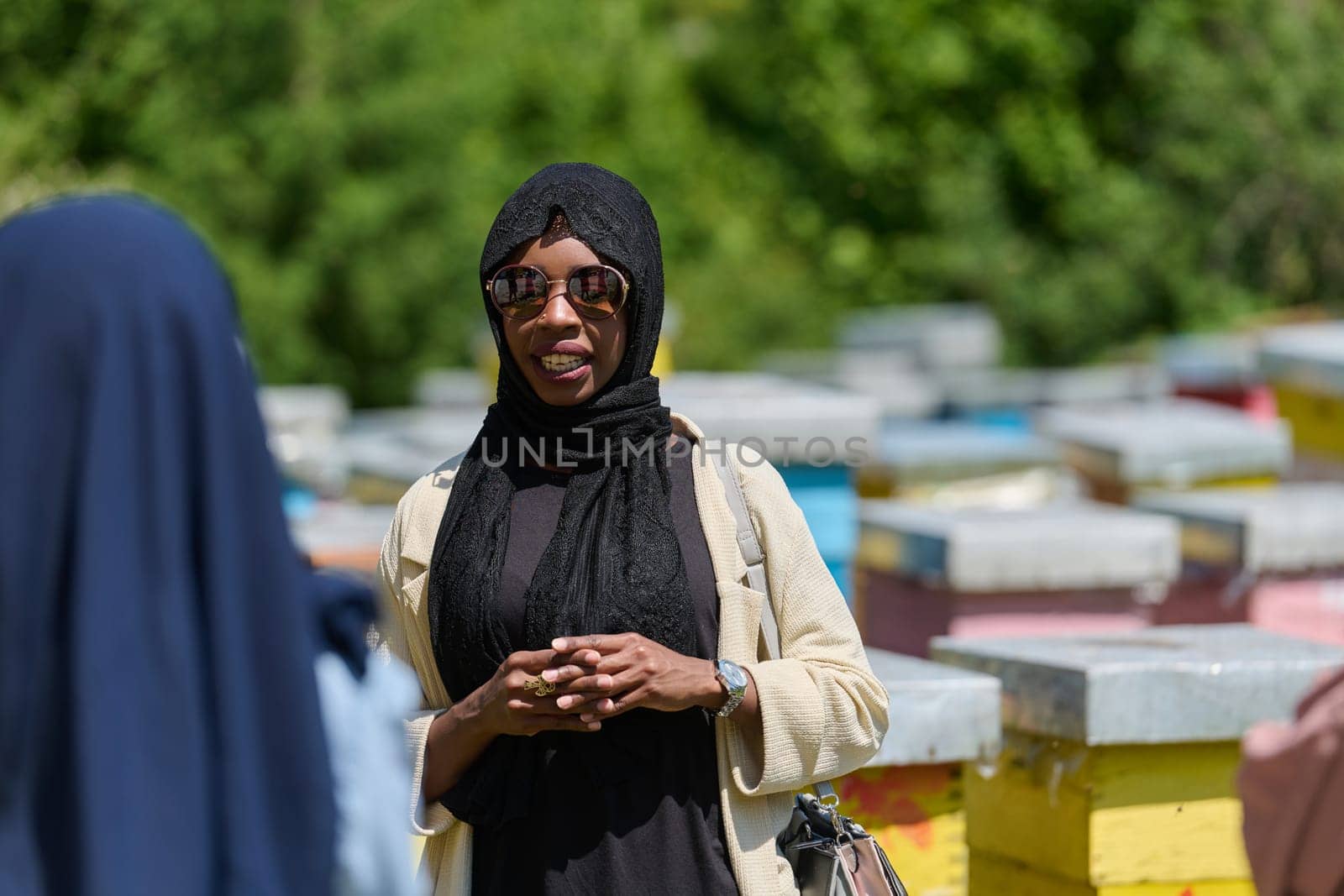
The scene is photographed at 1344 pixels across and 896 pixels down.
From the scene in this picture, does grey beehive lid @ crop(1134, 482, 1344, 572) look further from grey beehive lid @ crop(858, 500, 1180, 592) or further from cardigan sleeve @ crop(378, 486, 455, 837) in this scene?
cardigan sleeve @ crop(378, 486, 455, 837)

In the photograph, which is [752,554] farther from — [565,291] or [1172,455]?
[1172,455]

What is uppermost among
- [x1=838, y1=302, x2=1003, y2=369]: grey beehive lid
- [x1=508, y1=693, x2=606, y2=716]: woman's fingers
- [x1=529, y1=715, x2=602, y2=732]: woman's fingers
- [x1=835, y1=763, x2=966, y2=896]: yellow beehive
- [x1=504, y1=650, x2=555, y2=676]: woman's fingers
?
[x1=838, y1=302, x2=1003, y2=369]: grey beehive lid

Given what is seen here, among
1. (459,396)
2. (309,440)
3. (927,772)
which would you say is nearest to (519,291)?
(927,772)

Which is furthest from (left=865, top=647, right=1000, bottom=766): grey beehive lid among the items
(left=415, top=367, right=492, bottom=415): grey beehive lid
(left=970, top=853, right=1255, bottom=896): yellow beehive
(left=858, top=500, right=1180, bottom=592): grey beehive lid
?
(left=415, top=367, right=492, bottom=415): grey beehive lid

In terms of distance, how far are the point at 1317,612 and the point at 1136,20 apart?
20.7 metres

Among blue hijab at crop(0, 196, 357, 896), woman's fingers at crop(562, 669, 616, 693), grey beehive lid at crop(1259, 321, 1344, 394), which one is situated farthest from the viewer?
grey beehive lid at crop(1259, 321, 1344, 394)

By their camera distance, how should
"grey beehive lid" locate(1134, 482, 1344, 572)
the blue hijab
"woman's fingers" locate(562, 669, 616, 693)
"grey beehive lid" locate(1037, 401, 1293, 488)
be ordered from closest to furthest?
the blue hijab
"woman's fingers" locate(562, 669, 616, 693)
"grey beehive lid" locate(1134, 482, 1344, 572)
"grey beehive lid" locate(1037, 401, 1293, 488)

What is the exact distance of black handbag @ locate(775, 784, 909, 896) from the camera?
280 cm

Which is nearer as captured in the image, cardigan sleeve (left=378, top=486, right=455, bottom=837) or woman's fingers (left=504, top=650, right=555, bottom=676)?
woman's fingers (left=504, top=650, right=555, bottom=676)

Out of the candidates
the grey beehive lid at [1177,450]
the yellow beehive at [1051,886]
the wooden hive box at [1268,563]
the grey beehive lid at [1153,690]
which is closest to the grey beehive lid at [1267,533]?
the wooden hive box at [1268,563]

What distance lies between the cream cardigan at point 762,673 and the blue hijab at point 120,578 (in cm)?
108

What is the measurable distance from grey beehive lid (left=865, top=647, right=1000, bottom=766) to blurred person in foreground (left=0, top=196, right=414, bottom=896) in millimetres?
2144

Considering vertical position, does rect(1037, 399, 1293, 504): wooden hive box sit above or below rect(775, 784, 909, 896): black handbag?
above

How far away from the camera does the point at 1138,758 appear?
12.5ft
